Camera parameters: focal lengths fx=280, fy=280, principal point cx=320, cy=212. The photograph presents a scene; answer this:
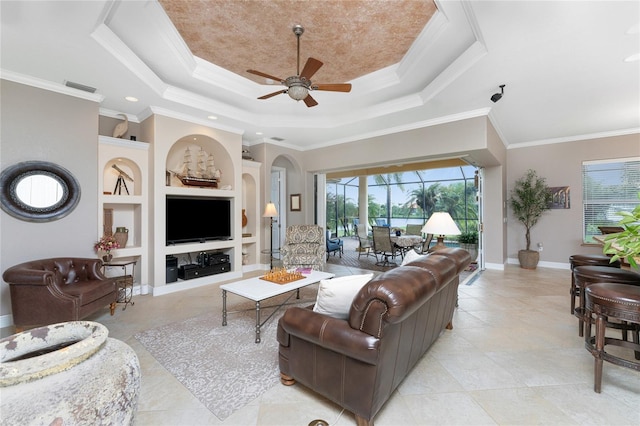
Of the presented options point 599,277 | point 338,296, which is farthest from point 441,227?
point 338,296

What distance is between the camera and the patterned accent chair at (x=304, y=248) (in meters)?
5.08

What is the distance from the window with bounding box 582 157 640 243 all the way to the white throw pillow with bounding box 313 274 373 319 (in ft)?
21.7

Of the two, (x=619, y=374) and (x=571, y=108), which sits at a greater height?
(x=571, y=108)

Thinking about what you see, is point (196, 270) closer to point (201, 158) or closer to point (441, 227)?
point (201, 158)

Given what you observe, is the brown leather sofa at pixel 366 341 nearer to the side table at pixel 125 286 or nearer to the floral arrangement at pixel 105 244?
the side table at pixel 125 286

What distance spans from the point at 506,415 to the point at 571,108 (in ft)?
15.6

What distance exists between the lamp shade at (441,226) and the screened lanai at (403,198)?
21.1 feet

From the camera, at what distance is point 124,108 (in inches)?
170

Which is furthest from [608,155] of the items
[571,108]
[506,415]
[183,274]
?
[183,274]

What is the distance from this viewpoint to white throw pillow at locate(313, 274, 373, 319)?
73.0 inches

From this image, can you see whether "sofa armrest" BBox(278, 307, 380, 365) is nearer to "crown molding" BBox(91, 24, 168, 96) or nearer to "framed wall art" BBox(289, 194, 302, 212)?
"crown molding" BBox(91, 24, 168, 96)

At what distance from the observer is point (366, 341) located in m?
1.53

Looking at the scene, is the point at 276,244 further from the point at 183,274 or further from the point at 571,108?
the point at 571,108

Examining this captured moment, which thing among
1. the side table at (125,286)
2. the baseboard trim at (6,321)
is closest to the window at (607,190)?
the side table at (125,286)
